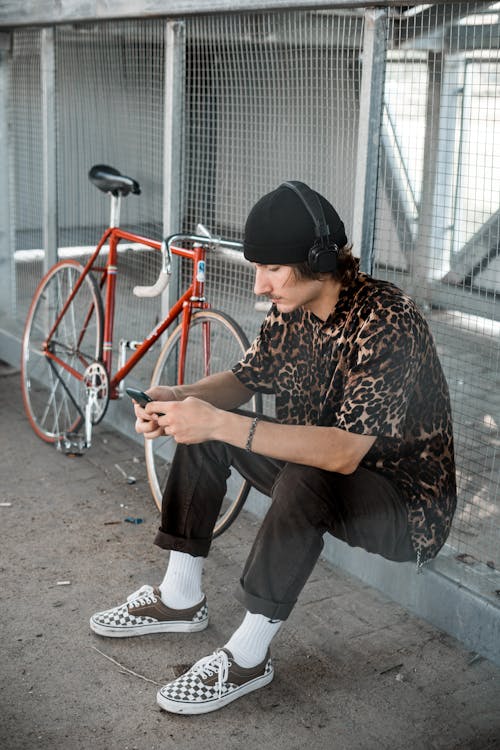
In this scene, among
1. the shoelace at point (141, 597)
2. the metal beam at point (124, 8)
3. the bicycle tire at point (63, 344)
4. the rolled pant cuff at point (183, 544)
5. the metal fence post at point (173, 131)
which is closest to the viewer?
the rolled pant cuff at point (183, 544)

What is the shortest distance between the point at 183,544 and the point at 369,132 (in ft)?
4.76

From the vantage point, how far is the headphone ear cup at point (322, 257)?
238cm

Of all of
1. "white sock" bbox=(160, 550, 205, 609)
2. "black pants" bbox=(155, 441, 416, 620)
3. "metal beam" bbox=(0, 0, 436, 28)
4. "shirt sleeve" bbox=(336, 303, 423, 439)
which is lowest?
"white sock" bbox=(160, 550, 205, 609)

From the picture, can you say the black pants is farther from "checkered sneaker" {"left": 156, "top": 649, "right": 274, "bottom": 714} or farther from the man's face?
the man's face

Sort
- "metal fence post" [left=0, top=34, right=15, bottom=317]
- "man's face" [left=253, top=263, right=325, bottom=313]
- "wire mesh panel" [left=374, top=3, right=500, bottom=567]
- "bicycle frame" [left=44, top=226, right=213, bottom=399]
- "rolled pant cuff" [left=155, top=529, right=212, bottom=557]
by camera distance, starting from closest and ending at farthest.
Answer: "man's face" [left=253, top=263, right=325, bottom=313] < "rolled pant cuff" [left=155, top=529, right=212, bottom=557] < "wire mesh panel" [left=374, top=3, right=500, bottom=567] < "bicycle frame" [left=44, top=226, right=213, bottom=399] < "metal fence post" [left=0, top=34, right=15, bottom=317]

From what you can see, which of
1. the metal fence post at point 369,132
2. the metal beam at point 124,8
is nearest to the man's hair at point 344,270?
the metal fence post at point 369,132

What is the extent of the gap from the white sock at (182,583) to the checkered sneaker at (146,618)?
0.7 inches

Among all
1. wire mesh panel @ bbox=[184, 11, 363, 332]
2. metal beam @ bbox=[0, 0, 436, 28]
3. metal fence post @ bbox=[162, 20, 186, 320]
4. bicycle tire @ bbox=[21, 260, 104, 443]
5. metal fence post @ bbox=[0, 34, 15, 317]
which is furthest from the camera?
metal fence post @ bbox=[0, 34, 15, 317]

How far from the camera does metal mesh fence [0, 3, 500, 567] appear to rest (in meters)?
3.27

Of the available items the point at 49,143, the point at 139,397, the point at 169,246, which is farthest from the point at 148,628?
the point at 49,143

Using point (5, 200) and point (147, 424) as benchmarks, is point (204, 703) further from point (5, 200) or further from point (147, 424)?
point (5, 200)

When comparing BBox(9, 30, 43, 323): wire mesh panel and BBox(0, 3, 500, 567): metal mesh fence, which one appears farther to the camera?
BBox(9, 30, 43, 323): wire mesh panel

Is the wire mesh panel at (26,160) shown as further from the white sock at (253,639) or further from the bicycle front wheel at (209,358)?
the white sock at (253,639)

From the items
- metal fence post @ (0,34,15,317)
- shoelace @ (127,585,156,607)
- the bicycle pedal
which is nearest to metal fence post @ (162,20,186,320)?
the bicycle pedal
